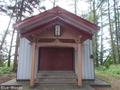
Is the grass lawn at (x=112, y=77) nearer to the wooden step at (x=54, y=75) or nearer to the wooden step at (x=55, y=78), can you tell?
the wooden step at (x=55, y=78)

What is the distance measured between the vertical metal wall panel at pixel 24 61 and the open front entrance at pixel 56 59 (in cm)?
73

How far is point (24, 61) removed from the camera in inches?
263

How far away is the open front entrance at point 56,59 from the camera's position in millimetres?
7027

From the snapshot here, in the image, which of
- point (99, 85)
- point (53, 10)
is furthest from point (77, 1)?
point (99, 85)

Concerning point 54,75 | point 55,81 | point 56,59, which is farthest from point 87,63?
point 55,81

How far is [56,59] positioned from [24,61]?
1907 millimetres

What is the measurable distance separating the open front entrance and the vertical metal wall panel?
2.41 feet

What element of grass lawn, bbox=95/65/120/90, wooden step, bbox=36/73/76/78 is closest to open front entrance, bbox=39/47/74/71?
wooden step, bbox=36/73/76/78

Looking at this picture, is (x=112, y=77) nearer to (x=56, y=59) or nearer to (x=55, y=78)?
(x=56, y=59)

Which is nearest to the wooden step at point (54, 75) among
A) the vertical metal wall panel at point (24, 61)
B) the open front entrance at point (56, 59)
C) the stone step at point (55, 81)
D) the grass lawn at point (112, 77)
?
the stone step at point (55, 81)

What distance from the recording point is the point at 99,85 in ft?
18.9

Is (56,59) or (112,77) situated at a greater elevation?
(56,59)

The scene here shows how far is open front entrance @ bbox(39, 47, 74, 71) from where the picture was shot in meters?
7.03

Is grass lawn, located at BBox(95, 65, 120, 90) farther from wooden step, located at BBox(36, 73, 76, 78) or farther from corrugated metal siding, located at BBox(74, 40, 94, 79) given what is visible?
wooden step, located at BBox(36, 73, 76, 78)
